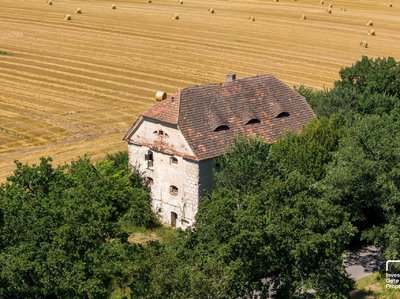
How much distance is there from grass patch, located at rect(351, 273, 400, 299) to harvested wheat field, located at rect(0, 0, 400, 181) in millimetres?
29095

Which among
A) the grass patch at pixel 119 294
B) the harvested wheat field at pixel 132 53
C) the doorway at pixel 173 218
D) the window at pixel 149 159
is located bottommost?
the grass patch at pixel 119 294

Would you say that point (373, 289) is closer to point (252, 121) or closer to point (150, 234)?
point (252, 121)

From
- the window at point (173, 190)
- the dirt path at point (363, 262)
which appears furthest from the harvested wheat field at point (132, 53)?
the dirt path at point (363, 262)

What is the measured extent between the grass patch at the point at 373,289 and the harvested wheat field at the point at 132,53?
29.1 m

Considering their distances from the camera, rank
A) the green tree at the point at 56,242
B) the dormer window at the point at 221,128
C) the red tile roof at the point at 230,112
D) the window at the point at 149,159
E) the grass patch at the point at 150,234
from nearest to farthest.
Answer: the green tree at the point at 56,242 → the red tile roof at the point at 230,112 → the grass patch at the point at 150,234 → the dormer window at the point at 221,128 → the window at the point at 149,159

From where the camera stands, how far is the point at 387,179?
42531mm

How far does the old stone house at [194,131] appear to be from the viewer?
1924 inches

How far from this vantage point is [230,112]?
A: 51.7 meters

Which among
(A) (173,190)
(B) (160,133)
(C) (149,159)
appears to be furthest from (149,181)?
(B) (160,133)

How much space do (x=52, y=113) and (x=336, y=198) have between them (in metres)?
40.4

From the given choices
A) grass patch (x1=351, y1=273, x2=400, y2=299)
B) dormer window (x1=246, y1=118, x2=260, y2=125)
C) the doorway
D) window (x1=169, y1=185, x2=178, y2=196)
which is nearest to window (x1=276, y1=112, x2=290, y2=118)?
dormer window (x1=246, y1=118, x2=260, y2=125)

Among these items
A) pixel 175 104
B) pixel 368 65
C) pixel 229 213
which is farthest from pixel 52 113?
pixel 229 213

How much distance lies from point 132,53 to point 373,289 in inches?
2576

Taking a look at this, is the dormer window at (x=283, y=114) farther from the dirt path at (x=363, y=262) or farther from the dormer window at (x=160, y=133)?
the dirt path at (x=363, y=262)
